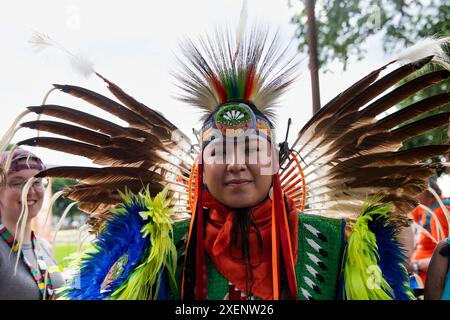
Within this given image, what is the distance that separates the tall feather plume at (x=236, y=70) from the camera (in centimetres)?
206

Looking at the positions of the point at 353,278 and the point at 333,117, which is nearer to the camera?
the point at 353,278

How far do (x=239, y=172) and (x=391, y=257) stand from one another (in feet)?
2.39

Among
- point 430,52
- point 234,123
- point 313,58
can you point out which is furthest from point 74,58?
point 430,52

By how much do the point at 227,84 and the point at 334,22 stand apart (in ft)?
10.6

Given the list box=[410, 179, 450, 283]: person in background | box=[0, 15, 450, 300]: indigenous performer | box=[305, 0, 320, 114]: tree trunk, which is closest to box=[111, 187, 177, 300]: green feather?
box=[0, 15, 450, 300]: indigenous performer

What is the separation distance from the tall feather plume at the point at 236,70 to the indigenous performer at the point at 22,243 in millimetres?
1026

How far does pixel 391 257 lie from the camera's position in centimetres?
185

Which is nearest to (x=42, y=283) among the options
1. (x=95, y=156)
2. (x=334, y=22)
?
(x=95, y=156)

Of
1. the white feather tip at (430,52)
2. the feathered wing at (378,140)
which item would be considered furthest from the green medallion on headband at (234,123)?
the white feather tip at (430,52)

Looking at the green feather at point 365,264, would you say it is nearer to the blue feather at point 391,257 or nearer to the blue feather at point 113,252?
the blue feather at point 391,257

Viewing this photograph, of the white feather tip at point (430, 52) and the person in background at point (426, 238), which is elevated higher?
the white feather tip at point (430, 52)
